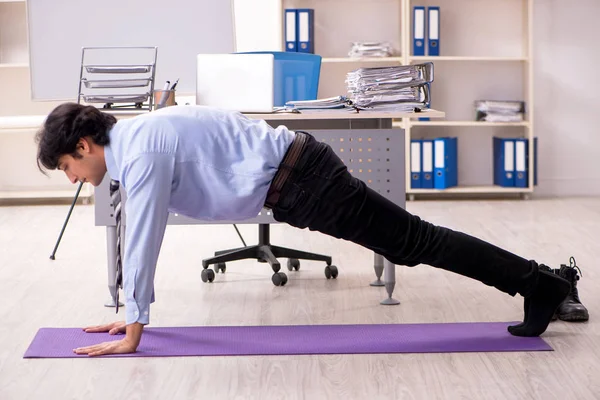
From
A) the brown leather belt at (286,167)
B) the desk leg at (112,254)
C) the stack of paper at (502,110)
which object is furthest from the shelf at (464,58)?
the brown leather belt at (286,167)

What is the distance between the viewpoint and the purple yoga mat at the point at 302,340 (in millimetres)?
2666

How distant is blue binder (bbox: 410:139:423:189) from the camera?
6.09 meters

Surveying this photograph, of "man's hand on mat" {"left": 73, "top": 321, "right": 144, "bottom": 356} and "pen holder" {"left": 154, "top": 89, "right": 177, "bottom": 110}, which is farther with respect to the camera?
"pen holder" {"left": 154, "top": 89, "right": 177, "bottom": 110}

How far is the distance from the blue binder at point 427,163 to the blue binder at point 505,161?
18.5 inches

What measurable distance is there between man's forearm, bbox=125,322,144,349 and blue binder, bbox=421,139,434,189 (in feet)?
12.4

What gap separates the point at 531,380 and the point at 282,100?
1.63 meters

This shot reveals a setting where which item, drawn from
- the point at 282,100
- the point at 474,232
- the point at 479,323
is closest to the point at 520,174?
the point at 474,232

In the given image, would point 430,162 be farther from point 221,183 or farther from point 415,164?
point 221,183

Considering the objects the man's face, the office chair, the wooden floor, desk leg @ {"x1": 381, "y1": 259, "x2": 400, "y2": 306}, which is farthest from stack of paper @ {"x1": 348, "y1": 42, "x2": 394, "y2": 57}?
the man's face

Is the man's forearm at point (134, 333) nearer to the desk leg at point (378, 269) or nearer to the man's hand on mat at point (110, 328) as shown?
the man's hand on mat at point (110, 328)

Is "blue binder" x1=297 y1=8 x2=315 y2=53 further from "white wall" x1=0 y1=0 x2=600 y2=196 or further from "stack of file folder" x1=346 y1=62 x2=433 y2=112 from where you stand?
"stack of file folder" x1=346 y1=62 x2=433 y2=112

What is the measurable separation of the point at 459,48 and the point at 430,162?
2.80ft

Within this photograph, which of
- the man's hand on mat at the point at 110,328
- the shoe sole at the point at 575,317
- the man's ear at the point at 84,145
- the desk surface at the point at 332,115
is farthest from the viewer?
the desk surface at the point at 332,115

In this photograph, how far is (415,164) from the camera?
612cm
